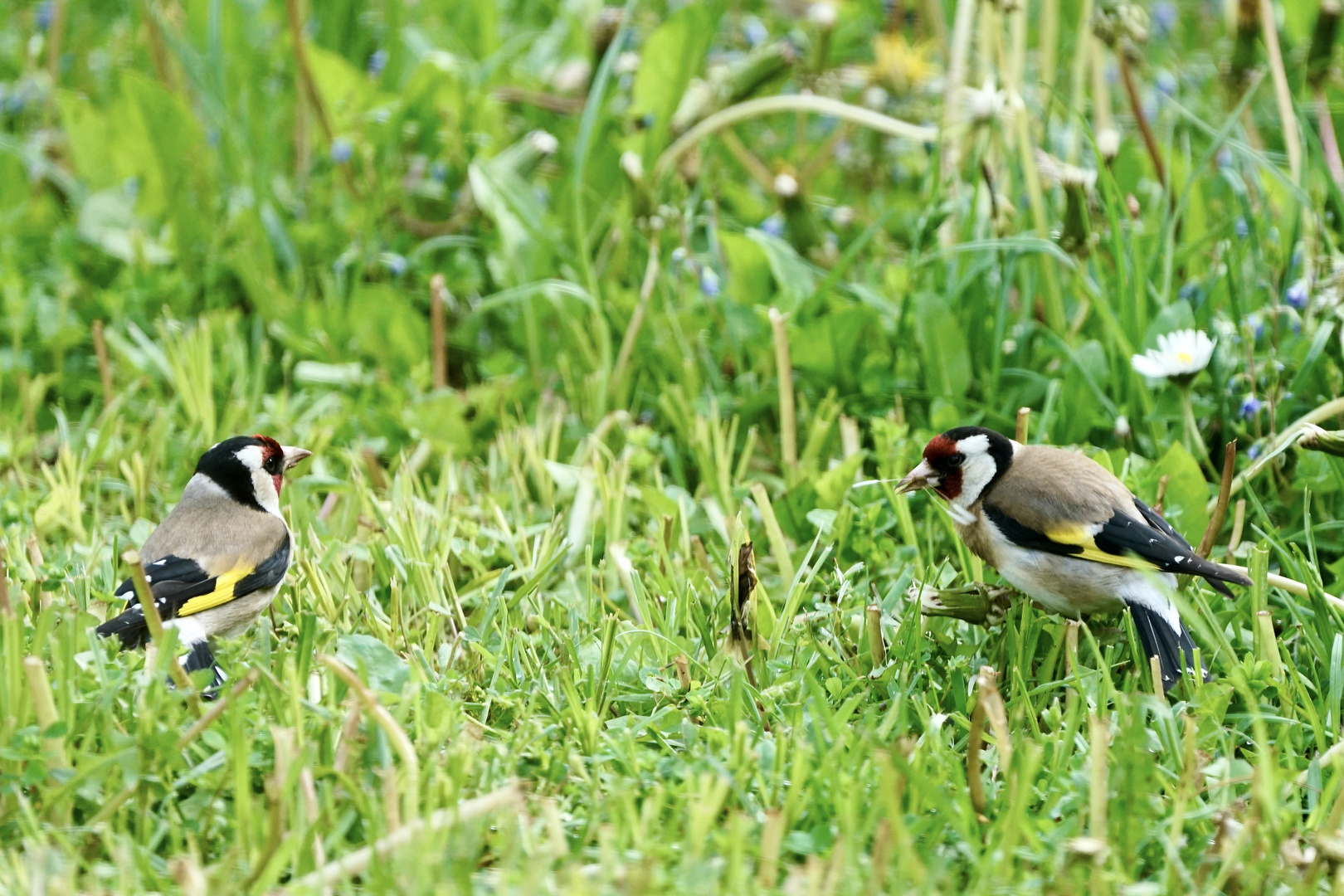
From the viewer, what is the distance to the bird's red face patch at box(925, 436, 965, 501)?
10.6ft

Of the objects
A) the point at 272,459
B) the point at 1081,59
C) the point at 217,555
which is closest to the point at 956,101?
the point at 1081,59

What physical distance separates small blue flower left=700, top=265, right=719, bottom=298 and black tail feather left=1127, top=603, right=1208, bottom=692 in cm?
180

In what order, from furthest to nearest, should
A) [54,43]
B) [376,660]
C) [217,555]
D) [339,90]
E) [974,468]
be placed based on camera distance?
1. [54,43]
2. [339,90]
3. [974,468]
4. [217,555]
5. [376,660]

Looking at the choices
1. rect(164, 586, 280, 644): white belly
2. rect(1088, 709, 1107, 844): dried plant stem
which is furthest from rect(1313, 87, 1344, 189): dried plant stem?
rect(164, 586, 280, 644): white belly

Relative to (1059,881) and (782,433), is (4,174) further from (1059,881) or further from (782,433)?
(1059,881)

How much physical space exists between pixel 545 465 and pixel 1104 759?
197cm

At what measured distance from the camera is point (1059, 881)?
2.20 meters

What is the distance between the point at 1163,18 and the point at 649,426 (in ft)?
12.4

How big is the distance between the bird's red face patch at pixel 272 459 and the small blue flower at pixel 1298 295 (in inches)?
106

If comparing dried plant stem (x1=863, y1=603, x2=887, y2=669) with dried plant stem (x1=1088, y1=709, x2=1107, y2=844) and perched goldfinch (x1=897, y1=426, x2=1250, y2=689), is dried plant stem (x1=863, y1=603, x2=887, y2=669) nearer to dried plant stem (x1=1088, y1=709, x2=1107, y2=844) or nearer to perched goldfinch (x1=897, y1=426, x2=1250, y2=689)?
perched goldfinch (x1=897, y1=426, x2=1250, y2=689)

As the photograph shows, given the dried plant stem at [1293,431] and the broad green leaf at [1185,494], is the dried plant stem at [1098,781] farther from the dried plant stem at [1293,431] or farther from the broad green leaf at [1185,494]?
the broad green leaf at [1185,494]

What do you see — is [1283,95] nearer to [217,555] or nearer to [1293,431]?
[1293,431]

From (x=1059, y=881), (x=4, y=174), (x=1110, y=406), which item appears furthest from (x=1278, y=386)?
(x=4, y=174)

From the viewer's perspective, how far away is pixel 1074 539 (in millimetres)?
2977
